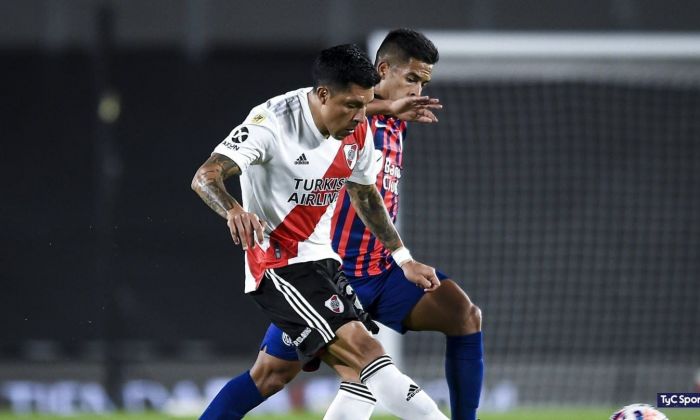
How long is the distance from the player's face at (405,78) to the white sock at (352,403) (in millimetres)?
1420

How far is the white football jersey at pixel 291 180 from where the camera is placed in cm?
433

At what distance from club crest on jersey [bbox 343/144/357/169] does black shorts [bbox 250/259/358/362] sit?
1.36 ft

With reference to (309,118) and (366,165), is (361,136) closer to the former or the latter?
(366,165)

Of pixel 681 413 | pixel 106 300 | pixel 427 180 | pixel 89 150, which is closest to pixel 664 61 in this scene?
pixel 681 413

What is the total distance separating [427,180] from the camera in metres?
10.4

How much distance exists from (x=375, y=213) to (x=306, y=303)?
668 mm

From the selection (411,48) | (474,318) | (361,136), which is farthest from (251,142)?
(474,318)

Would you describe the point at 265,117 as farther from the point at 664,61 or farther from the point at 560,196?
the point at 560,196

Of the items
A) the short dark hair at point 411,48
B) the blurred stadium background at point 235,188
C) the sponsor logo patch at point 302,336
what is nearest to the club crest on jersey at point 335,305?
the sponsor logo patch at point 302,336

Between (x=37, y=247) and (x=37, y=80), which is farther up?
(x=37, y=80)

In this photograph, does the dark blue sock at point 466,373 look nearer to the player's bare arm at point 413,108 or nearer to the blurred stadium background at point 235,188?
the player's bare arm at point 413,108

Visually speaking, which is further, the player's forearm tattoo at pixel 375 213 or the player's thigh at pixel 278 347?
the player's forearm tattoo at pixel 375 213

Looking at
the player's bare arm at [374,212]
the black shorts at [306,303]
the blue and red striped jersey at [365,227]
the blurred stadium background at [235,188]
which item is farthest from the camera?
the blurred stadium background at [235,188]

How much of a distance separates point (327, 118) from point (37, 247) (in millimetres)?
7062
